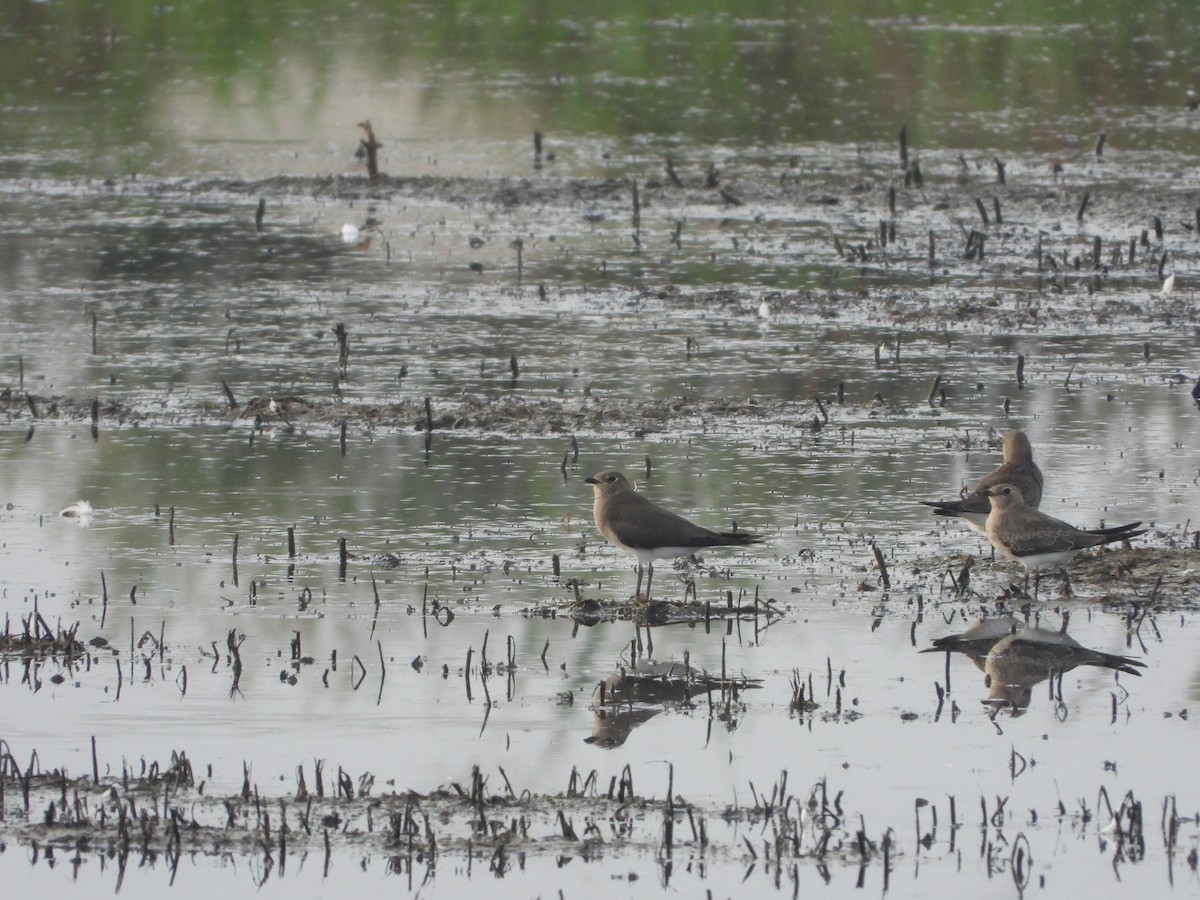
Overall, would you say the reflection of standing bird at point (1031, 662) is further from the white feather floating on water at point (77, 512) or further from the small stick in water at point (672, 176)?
the small stick in water at point (672, 176)

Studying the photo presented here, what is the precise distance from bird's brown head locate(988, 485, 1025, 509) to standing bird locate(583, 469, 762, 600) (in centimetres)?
130

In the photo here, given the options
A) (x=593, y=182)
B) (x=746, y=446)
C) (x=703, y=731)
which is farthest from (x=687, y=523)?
(x=593, y=182)

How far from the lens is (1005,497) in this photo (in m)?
11.1

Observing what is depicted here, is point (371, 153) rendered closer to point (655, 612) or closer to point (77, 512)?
point (77, 512)

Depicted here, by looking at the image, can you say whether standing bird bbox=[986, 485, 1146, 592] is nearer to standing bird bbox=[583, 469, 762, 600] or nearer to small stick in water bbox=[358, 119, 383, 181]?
standing bird bbox=[583, 469, 762, 600]

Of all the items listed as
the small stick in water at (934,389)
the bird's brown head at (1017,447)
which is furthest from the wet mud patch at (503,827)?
the small stick in water at (934,389)

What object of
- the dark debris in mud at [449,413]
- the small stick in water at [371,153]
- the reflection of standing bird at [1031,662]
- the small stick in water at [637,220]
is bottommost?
the reflection of standing bird at [1031,662]

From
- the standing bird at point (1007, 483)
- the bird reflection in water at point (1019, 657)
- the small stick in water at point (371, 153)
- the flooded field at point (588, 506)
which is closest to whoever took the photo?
the flooded field at point (588, 506)

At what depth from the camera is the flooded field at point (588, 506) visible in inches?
308

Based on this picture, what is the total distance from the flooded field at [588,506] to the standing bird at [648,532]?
261mm

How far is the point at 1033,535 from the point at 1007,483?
0.82 metres

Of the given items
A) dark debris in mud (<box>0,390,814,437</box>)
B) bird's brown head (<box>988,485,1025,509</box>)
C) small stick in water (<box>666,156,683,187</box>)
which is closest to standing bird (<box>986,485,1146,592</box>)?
bird's brown head (<box>988,485,1025,509</box>)

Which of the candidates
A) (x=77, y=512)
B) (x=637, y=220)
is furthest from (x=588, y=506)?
(x=637, y=220)

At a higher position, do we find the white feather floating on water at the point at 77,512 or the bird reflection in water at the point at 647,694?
the white feather floating on water at the point at 77,512
